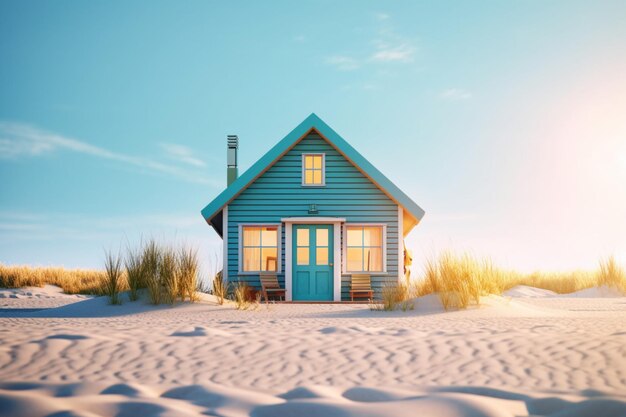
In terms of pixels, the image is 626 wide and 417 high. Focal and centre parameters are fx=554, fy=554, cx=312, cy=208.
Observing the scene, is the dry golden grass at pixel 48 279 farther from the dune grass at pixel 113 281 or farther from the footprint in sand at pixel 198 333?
the footprint in sand at pixel 198 333

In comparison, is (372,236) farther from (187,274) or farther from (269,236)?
(187,274)

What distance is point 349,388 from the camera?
3.74 metres

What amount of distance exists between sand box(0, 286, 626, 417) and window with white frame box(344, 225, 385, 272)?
30.8 feet

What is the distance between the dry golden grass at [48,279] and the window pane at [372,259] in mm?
10182

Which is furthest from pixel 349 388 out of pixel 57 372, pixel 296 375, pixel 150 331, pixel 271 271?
pixel 271 271

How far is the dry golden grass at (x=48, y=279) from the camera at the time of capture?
20688 millimetres

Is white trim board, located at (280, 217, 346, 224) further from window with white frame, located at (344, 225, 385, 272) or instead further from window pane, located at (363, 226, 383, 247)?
window pane, located at (363, 226, 383, 247)

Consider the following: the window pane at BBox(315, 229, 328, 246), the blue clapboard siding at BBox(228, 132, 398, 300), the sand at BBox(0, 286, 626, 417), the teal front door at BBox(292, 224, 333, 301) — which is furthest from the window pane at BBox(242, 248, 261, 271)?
the sand at BBox(0, 286, 626, 417)

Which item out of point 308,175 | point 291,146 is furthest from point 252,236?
point 291,146

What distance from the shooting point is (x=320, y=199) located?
15102 millimetres

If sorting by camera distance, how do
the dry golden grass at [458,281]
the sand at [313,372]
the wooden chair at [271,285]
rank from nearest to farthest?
the sand at [313,372] < the dry golden grass at [458,281] < the wooden chair at [271,285]

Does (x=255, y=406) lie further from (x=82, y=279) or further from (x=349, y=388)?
(x=82, y=279)

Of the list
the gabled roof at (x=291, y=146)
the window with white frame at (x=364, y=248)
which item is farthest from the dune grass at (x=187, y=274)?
the window with white frame at (x=364, y=248)

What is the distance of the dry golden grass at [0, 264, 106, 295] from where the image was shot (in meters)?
20.7
